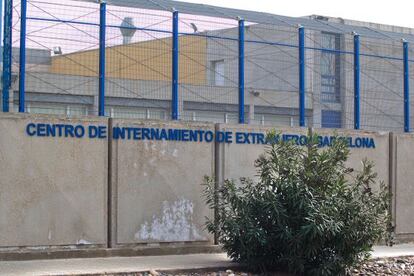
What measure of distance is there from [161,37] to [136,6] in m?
0.78

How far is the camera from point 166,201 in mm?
14672

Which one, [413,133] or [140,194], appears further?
[413,133]

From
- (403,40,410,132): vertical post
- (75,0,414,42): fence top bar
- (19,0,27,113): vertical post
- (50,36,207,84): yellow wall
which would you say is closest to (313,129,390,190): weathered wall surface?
(403,40,410,132): vertical post

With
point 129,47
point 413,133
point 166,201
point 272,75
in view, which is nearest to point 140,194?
point 166,201

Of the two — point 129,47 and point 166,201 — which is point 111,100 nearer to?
point 129,47

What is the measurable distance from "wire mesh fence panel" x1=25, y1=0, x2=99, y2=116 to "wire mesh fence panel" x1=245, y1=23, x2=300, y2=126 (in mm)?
3492

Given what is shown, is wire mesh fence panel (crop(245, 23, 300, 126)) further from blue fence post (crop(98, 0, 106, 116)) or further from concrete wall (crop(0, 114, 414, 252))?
blue fence post (crop(98, 0, 106, 116))

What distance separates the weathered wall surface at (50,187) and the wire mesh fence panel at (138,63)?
865 mm

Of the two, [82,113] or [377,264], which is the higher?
[82,113]

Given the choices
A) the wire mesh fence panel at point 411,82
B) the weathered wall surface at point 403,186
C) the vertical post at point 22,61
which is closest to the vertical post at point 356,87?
the weathered wall surface at point 403,186

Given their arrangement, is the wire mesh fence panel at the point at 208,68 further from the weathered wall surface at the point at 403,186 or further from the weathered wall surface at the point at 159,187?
the weathered wall surface at the point at 403,186

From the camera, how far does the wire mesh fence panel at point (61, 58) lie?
14.0m

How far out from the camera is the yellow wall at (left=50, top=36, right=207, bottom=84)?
14336mm

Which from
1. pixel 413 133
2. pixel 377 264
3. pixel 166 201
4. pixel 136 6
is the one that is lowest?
pixel 377 264
